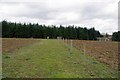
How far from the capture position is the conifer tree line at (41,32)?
364 feet

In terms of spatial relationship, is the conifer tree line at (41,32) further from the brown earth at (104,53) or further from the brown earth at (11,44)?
the brown earth at (104,53)

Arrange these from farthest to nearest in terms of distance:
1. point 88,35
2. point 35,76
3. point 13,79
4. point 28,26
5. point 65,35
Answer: point 88,35 < point 65,35 < point 28,26 < point 35,76 < point 13,79

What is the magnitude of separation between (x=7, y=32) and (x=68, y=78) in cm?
10283

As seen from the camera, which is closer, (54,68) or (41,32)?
(54,68)

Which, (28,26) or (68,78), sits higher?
(28,26)

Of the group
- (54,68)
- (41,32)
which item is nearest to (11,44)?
(54,68)

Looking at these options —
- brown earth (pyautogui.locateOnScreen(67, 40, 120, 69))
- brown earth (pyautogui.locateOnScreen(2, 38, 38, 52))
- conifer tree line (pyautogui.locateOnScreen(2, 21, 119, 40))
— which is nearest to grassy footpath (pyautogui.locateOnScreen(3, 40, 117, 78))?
brown earth (pyautogui.locateOnScreen(67, 40, 120, 69))

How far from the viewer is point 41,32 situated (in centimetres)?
12344

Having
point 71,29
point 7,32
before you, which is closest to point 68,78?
point 7,32

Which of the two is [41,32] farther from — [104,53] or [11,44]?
[104,53]

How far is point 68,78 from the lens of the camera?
368 inches

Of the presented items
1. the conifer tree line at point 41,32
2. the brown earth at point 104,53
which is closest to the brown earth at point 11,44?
the brown earth at point 104,53

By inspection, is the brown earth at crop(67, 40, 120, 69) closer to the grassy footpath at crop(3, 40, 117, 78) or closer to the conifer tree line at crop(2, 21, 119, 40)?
the grassy footpath at crop(3, 40, 117, 78)

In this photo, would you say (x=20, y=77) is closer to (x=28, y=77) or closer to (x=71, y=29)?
(x=28, y=77)
